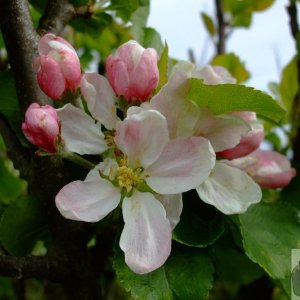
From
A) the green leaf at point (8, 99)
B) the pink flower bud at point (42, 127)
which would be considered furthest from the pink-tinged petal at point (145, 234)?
the green leaf at point (8, 99)

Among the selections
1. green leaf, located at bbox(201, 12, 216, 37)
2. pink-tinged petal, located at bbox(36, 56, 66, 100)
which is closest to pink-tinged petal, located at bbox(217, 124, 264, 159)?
pink-tinged petal, located at bbox(36, 56, 66, 100)

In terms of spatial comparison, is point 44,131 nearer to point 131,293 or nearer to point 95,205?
point 95,205

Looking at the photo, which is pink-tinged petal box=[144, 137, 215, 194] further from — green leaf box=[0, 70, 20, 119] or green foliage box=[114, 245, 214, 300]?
green leaf box=[0, 70, 20, 119]

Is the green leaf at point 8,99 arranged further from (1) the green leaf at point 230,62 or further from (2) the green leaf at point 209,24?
(2) the green leaf at point 209,24

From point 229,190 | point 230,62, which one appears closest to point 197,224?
point 229,190

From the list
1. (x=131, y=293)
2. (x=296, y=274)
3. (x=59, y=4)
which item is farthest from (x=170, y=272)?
(x=59, y=4)
